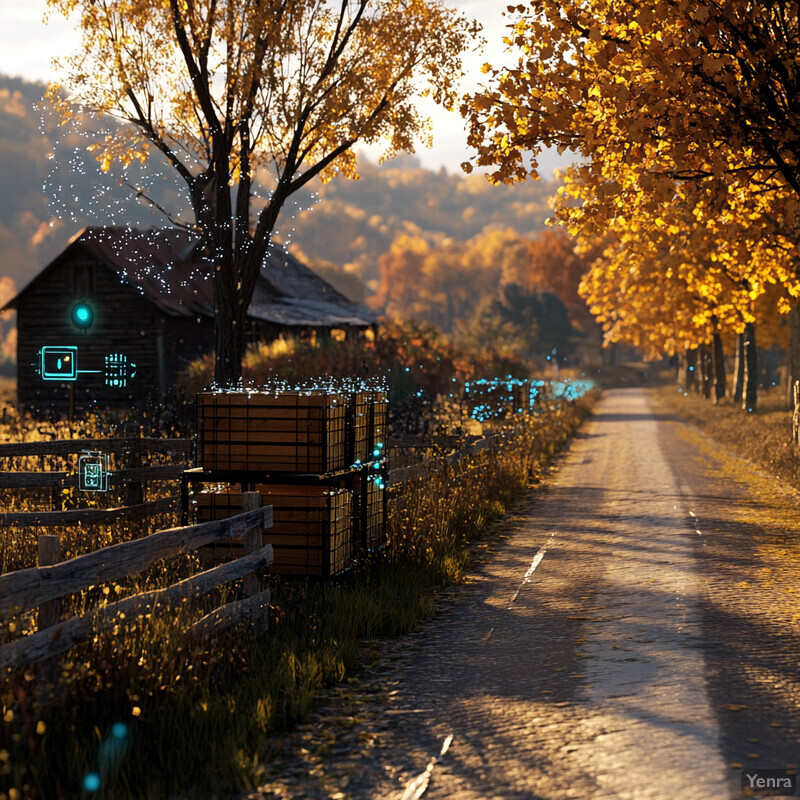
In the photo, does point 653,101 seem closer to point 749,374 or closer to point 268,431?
point 268,431

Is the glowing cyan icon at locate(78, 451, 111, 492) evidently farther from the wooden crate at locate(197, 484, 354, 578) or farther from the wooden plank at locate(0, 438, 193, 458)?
the wooden crate at locate(197, 484, 354, 578)

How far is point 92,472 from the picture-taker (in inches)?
560

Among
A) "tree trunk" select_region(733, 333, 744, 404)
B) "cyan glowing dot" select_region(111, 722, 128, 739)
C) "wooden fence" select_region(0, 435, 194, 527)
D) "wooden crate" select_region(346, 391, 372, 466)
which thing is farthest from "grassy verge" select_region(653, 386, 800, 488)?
"cyan glowing dot" select_region(111, 722, 128, 739)

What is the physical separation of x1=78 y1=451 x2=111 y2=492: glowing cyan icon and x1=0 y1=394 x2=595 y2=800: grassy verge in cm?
498

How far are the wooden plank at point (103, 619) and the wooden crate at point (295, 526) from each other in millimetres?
1722

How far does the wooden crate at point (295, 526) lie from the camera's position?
33.4ft

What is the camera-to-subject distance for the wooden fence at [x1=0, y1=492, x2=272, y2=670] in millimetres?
5793

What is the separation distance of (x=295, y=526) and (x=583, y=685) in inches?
142

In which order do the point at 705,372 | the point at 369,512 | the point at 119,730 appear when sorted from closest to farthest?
the point at 119,730 → the point at 369,512 → the point at 705,372

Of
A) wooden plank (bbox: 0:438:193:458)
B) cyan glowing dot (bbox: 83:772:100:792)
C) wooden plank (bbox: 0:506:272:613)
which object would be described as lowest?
cyan glowing dot (bbox: 83:772:100:792)

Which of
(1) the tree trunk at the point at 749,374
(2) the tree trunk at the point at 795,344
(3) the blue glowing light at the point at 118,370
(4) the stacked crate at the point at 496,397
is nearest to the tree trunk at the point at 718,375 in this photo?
(1) the tree trunk at the point at 749,374

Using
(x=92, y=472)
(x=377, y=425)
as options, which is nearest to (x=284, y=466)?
(x=377, y=425)

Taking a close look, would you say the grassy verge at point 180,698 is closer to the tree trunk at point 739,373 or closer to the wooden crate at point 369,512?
the wooden crate at point 369,512

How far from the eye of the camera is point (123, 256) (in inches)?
1604
